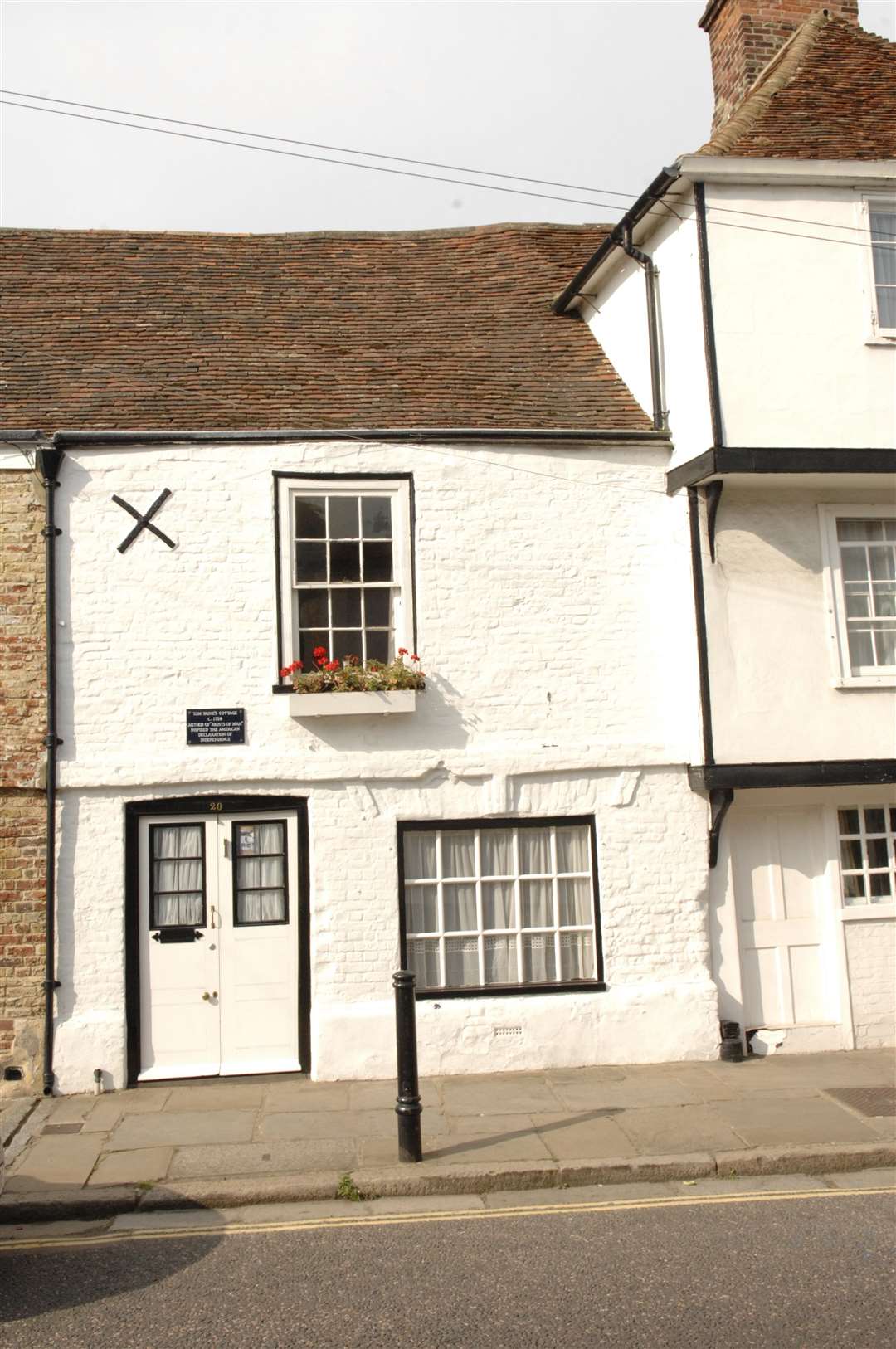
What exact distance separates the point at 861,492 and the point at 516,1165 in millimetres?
6390

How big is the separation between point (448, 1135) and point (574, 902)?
2.65 meters

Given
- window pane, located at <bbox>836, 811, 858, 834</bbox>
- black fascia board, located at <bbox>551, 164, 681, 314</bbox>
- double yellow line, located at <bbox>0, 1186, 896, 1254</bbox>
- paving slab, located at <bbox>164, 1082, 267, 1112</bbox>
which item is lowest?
double yellow line, located at <bbox>0, 1186, 896, 1254</bbox>

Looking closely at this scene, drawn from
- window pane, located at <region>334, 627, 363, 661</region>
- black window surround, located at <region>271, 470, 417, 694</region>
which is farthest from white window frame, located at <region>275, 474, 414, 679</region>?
window pane, located at <region>334, 627, 363, 661</region>

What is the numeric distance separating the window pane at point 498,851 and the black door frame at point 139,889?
5.02ft

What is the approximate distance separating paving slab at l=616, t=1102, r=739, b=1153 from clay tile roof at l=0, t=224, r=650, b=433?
5.77 m

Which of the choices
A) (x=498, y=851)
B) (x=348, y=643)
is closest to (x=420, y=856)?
(x=498, y=851)

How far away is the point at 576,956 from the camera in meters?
Result: 9.91

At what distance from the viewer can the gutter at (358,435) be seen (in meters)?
9.66

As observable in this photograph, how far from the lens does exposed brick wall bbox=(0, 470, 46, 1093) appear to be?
9102 mm

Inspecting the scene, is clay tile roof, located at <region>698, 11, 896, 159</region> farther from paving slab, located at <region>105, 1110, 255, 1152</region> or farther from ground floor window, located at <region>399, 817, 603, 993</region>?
paving slab, located at <region>105, 1110, 255, 1152</region>

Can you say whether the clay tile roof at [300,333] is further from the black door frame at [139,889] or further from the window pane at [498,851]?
the window pane at [498,851]

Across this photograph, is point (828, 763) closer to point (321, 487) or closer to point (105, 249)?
point (321, 487)

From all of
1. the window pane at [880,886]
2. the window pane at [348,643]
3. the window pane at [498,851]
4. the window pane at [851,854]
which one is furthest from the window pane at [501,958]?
the window pane at [880,886]

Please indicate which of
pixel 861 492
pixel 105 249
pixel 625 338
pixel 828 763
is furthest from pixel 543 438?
pixel 105 249
